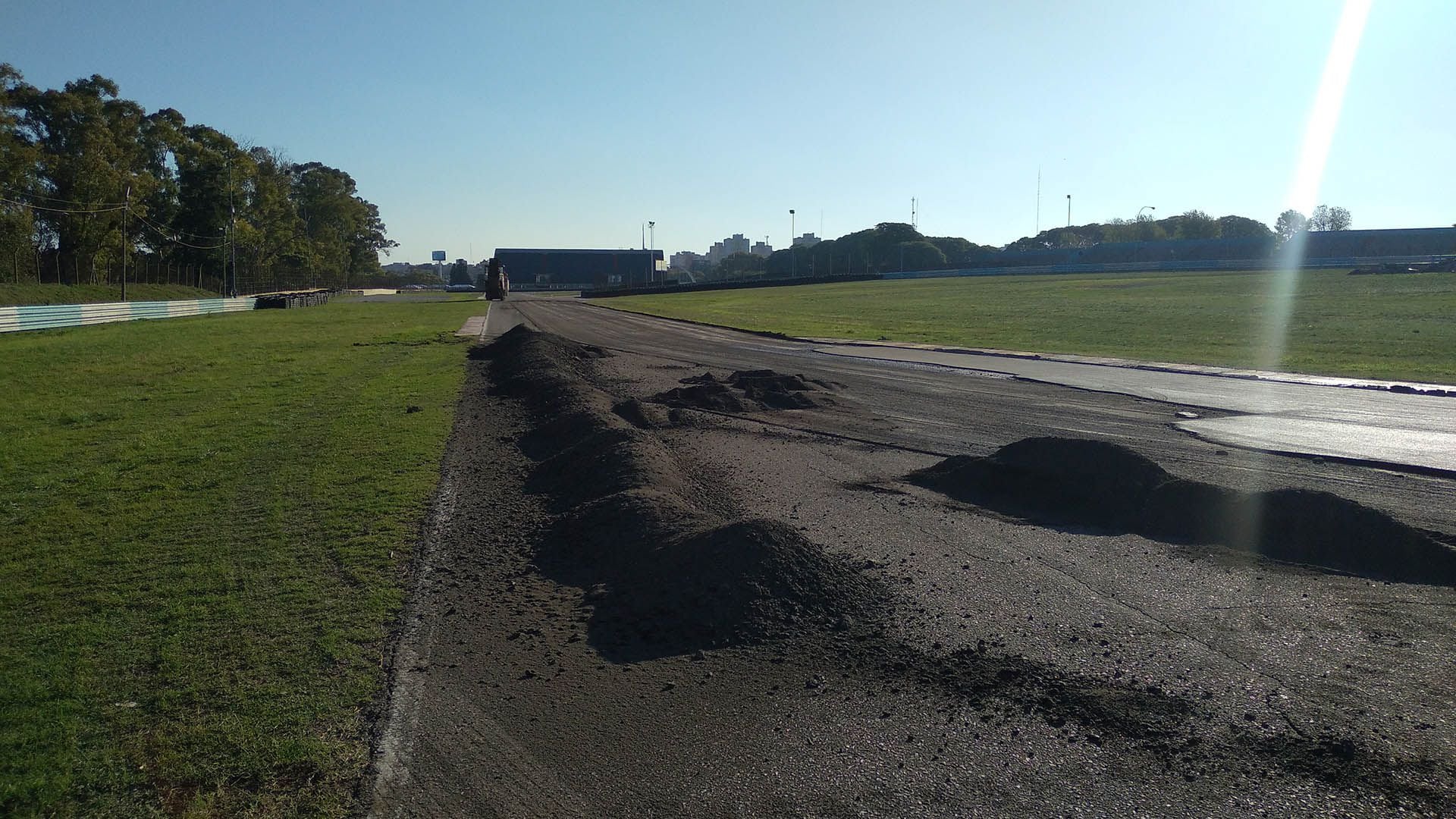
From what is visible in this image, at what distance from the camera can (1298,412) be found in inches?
593

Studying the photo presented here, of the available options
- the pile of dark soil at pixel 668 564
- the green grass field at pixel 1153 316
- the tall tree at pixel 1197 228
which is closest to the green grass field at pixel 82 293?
the green grass field at pixel 1153 316

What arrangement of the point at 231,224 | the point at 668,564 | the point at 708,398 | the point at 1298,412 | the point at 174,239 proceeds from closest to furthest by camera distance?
the point at 668,564 → the point at 1298,412 → the point at 708,398 → the point at 174,239 → the point at 231,224

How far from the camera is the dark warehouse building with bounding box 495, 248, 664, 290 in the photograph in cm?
14362

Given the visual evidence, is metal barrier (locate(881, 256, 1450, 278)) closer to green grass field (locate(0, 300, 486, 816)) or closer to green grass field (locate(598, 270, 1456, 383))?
green grass field (locate(598, 270, 1456, 383))

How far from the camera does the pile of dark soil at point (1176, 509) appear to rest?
716cm

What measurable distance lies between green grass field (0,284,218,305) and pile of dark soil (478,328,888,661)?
42.1 metres

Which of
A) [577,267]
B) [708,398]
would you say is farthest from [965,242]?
[708,398]

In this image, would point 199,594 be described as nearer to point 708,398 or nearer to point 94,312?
point 708,398

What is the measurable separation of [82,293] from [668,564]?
2138 inches

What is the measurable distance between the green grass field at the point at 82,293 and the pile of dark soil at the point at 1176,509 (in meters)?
44.6

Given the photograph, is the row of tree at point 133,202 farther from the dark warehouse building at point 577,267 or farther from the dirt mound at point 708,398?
the dirt mound at point 708,398

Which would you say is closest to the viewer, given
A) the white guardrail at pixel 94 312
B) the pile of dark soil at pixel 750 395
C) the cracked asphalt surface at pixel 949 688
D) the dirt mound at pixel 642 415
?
the cracked asphalt surface at pixel 949 688

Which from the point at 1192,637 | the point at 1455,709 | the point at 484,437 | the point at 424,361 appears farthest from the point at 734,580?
the point at 424,361

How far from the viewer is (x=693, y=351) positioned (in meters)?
28.2
